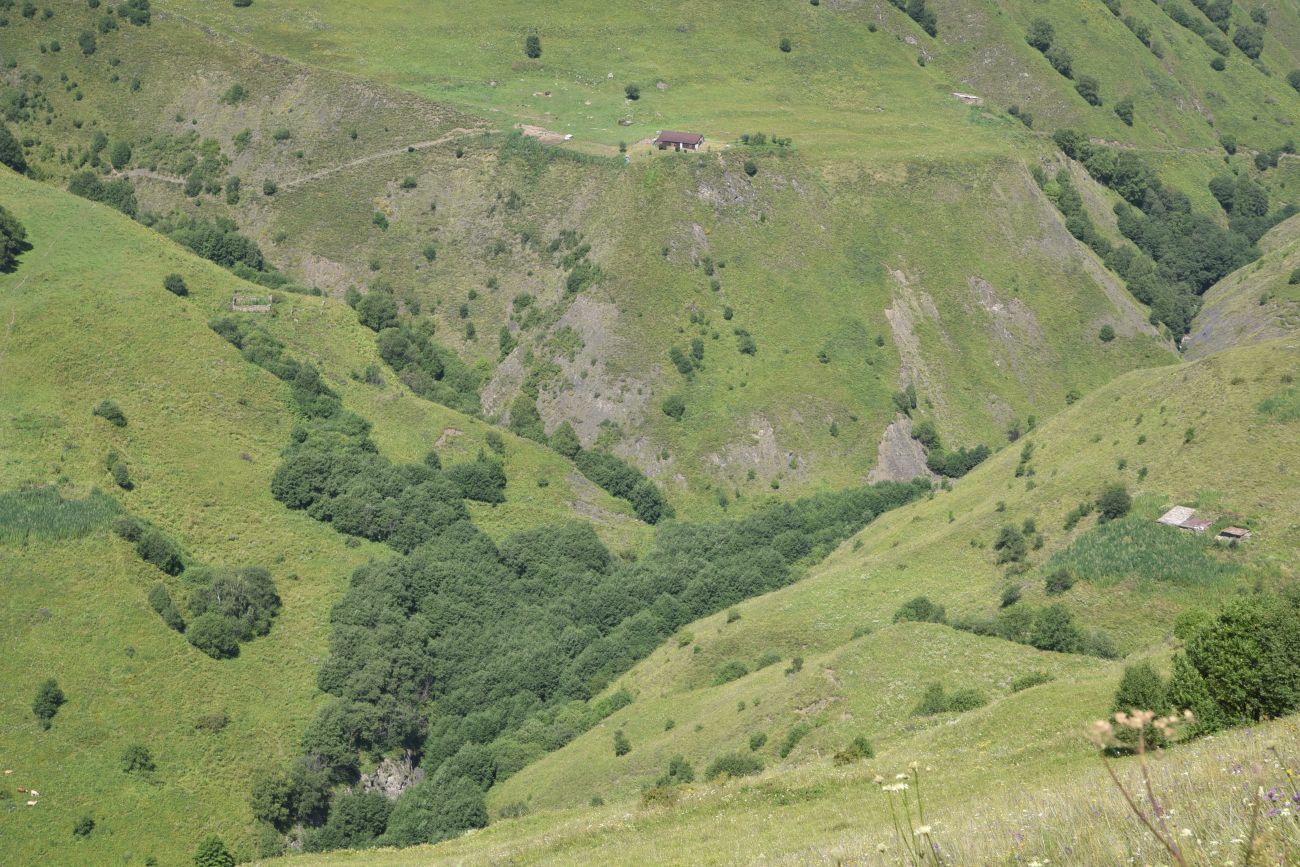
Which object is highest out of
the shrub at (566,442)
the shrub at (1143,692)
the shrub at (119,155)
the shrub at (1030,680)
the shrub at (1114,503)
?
the shrub at (1143,692)

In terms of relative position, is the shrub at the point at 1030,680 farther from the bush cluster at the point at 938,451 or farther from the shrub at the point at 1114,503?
the bush cluster at the point at 938,451

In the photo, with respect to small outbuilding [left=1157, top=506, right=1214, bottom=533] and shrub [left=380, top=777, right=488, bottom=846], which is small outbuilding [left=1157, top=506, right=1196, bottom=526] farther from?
shrub [left=380, top=777, right=488, bottom=846]

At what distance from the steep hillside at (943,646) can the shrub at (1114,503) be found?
1.36m

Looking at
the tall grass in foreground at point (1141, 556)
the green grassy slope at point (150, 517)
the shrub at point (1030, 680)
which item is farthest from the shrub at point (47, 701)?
the tall grass in foreground at point (1141, 556)

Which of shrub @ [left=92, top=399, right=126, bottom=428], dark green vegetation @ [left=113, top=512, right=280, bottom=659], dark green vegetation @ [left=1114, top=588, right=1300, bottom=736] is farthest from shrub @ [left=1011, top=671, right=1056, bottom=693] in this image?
shrub @ [left=92, top=399, right=126, bottom=428]

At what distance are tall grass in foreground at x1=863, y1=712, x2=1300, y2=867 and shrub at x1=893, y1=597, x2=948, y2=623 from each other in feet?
232

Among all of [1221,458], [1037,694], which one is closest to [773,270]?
[1221,458]

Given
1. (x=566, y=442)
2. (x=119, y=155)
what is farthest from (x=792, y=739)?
(x=119, y=155)

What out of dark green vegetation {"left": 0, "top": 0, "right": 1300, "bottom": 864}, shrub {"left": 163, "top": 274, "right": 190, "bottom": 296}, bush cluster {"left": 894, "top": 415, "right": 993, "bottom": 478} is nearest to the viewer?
dark green vegetation {"left": 0, "top": 0, "right": 1300, "bottom": 864}

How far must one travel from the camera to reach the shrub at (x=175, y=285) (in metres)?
146

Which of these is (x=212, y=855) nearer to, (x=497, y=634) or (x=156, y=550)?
(x=156, y=550)

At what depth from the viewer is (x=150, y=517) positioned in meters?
119

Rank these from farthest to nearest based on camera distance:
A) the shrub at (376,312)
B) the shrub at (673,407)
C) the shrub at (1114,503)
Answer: the shrub at (376,312)
the shrub at (673,407)
the shrub at (1114,503)

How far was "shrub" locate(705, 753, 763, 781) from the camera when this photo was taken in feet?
230
